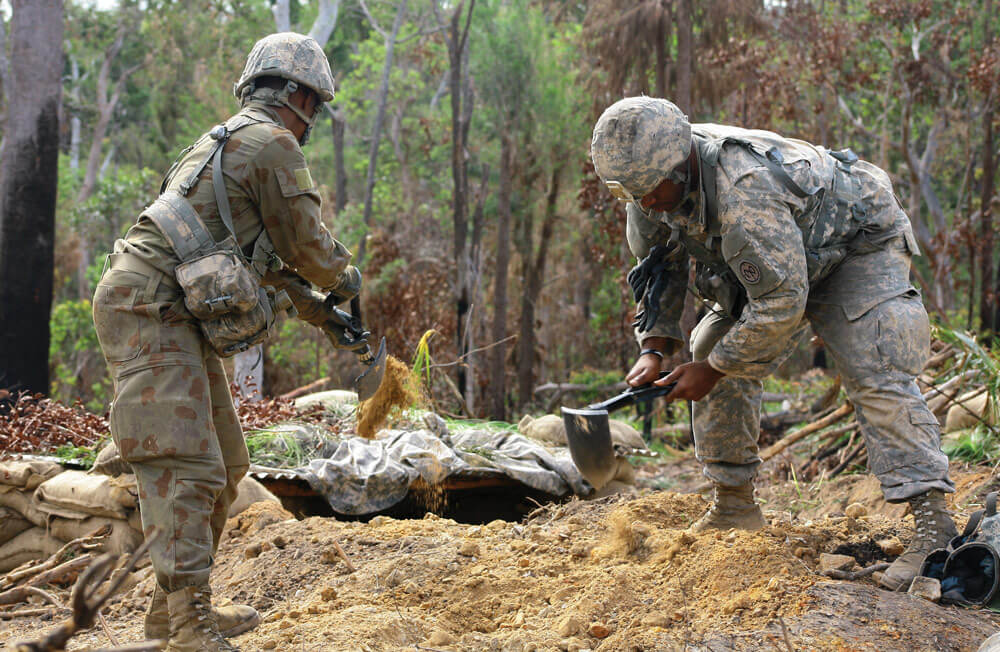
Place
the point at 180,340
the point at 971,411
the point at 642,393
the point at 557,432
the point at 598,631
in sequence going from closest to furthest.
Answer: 1. the point at 598,631
2. the point at 180,340
3. the point at 642,393
4. the point at 971,411
5. the point at 557,432

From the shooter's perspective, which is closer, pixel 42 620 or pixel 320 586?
pixel 320 586

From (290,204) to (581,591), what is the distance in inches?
70.1

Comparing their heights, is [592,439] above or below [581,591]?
above

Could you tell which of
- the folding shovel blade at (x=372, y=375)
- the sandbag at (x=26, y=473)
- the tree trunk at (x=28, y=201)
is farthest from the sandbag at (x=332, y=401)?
the folding shovel blade at (x=372, y=375)

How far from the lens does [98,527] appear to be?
4.87 meters

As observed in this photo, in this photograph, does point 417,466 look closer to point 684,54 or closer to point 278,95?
point 278,95

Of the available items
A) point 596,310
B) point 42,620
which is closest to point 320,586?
point 42,620

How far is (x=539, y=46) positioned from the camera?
42.6 ft

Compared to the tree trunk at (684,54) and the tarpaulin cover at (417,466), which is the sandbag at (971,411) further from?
the tree trunk at (684,54)

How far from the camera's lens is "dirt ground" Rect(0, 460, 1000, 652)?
2.73m

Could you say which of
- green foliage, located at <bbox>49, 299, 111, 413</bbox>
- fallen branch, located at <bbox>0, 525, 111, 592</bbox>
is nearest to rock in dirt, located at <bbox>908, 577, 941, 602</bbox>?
fallen branch, located at <bbox>0, 525, 111, 592</bbox>

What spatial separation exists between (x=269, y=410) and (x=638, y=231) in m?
3.60

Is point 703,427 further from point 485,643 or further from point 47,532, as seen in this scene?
point 47,532

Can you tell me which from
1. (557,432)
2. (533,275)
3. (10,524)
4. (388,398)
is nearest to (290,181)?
(388,398)
